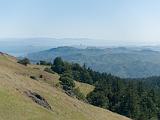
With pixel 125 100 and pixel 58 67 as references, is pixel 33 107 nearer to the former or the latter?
pixel 125 100

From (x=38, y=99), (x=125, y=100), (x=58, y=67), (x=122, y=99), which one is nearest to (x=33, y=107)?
(x=38, y=99)

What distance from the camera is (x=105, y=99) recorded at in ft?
361

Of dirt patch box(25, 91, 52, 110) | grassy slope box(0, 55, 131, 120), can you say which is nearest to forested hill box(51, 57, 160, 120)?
grassy slope box(0, 55, 131, 120)

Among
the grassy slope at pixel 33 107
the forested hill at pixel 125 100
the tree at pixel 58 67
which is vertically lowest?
the forested hill at pixel 125 100

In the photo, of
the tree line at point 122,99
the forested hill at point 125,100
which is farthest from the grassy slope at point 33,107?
the forested hill at point 125,100

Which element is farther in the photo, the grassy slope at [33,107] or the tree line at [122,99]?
the tree line at [122,99]

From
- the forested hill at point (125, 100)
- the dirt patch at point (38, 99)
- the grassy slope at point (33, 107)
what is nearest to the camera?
the grassy slope at point (33, 107)

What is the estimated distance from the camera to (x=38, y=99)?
5041 cm

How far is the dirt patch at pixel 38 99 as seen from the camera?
4955 cm

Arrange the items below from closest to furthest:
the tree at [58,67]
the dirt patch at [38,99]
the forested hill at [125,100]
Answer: the dirt patch at [38,99] → the forested hill at [125,100] → the tree at [58,67]

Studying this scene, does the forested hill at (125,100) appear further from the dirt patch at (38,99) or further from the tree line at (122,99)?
the dirt patch at (38,99)

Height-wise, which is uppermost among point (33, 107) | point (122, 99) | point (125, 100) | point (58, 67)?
point (33, 107)

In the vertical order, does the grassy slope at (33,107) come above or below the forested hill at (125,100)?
above

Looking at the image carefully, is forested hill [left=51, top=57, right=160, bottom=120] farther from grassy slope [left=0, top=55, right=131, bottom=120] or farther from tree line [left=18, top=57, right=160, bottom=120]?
grassy slope [left=0, top=55, right=131, bottom=120]
